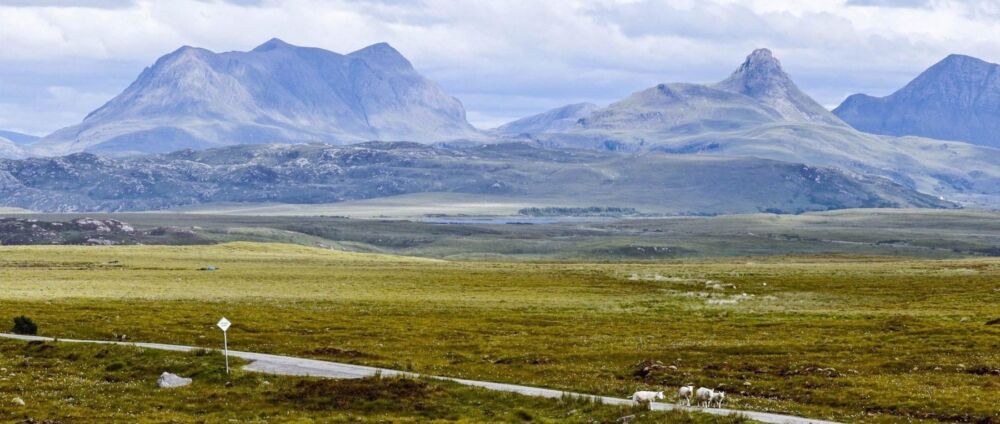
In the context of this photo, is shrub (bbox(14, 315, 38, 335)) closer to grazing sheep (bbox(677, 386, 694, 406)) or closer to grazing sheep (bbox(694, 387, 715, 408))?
grazing sheep (bbox(677, 386, 694, 406))

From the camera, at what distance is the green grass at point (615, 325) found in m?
47.4

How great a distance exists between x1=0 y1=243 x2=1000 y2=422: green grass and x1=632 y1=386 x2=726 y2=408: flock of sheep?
132cm

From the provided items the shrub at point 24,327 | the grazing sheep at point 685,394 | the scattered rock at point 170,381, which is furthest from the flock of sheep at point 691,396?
the shrub at point 24,327

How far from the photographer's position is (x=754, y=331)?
68875 millimetres

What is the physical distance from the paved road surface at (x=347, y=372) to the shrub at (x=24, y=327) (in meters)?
1.55

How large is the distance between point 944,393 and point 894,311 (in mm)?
42702

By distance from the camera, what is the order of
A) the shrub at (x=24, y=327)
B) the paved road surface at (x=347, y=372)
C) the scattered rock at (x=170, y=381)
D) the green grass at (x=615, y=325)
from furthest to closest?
1. the shrub at (x=24, y=327)
2. the scattered rock at (x=170, y=381)
3. the green grass at (x=615, y=325)
4. the paved road surface at (x=347, y=372)

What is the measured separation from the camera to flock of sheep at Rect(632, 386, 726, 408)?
135ft

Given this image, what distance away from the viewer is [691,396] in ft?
141

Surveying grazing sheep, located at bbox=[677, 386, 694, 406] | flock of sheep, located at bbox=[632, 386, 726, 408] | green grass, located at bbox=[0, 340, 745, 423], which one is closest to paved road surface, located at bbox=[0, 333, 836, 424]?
flock of sheep, located at bbox=[632, 386, 726, 408]

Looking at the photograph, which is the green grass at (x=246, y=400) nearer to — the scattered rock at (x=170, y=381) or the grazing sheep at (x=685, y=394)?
the scattered rock at (x=170, y=381)

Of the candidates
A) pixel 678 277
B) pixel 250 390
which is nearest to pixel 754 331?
pixel 250 390

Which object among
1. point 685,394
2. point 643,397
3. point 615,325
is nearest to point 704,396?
point 685,394

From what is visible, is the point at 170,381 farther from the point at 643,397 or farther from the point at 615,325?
the point at 615,325
